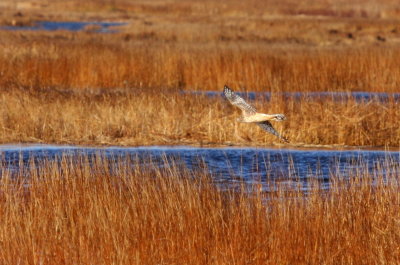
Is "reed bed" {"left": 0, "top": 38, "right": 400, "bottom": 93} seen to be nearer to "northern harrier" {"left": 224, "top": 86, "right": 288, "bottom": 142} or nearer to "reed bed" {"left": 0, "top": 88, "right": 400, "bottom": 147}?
"reed bed" {"left": 0, "top": 88, "right": 400, "bottom": 147}

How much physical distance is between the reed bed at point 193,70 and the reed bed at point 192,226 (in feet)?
34.2

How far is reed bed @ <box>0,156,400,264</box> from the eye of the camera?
661 cm

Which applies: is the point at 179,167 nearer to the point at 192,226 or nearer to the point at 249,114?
the point at 249,114

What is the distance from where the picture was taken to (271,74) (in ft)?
62.9

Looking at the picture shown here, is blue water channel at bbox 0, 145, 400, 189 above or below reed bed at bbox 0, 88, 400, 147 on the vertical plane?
below

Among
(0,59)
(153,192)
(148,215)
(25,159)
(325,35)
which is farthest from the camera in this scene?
(325,35)

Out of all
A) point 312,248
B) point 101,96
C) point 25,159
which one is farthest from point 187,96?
point 312,248

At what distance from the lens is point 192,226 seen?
22.9 feet

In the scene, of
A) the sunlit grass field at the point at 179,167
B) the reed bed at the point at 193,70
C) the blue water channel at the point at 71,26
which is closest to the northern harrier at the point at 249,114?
the sunlit grass field at the point at 179,167

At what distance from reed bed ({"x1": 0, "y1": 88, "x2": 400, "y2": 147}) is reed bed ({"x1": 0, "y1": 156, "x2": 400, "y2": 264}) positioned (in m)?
5.35

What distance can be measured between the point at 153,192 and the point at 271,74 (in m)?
11.8

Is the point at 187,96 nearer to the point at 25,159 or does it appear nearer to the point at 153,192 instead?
the point at 25,159

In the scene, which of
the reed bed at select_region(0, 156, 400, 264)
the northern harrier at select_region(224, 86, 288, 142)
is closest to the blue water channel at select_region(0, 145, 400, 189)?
the northern harrier at select_region(224, 86, 288, 142)

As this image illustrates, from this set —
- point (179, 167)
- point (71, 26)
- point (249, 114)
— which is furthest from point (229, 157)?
point (71, 26)
